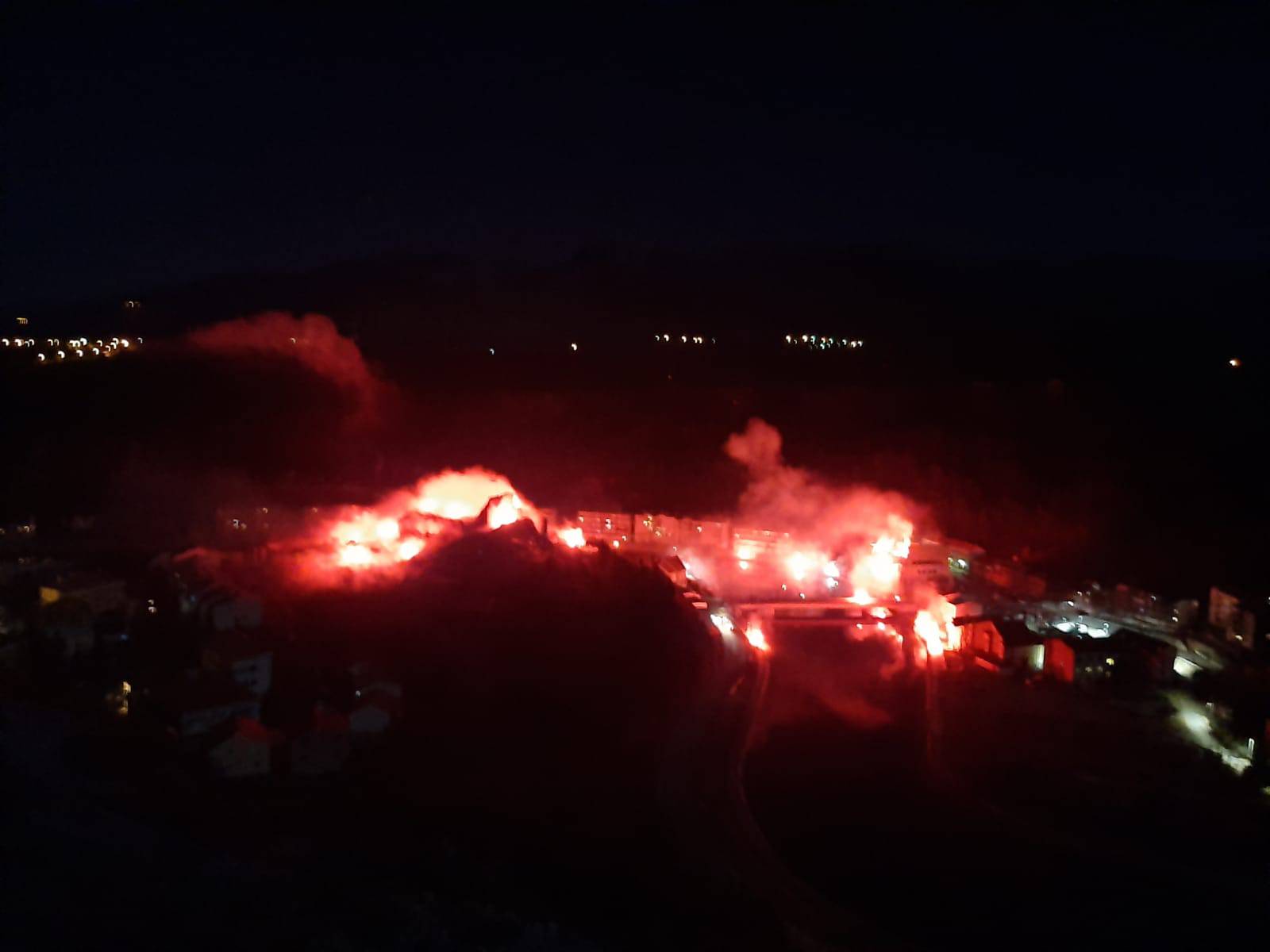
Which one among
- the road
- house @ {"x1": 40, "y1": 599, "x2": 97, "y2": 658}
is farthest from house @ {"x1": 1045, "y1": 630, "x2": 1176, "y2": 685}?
house @ {"x1": 40, "y1": 599, "x2": 97, "y2": 658}

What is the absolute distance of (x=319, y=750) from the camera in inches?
282

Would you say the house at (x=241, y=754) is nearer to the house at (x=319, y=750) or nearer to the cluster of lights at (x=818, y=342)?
the house at (x=319, y=750)

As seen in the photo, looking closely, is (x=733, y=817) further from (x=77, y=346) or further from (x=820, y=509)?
(x=77, y=346)

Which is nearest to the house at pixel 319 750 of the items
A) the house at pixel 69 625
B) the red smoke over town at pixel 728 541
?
the house at pixel 69 625

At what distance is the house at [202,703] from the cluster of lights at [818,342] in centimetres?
1966

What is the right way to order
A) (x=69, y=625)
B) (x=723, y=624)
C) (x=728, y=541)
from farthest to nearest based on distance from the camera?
(x=728, y=541) → (x=723, y=624) → (x=69, y=625)

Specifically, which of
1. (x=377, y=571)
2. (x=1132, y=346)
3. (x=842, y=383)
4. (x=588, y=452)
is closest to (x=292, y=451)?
(x=588, y=452)

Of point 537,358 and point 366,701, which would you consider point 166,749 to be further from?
point 537,358

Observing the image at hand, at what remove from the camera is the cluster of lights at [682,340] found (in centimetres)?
2666

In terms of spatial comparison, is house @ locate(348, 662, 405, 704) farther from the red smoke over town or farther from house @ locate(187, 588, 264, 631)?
the red smoke over town

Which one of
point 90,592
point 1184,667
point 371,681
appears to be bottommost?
point 1184,667

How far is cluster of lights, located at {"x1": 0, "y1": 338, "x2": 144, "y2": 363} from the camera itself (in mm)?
21344

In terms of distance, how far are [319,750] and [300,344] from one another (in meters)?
17.7

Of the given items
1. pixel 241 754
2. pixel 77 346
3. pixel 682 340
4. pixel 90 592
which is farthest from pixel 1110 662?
pixel 77 346
